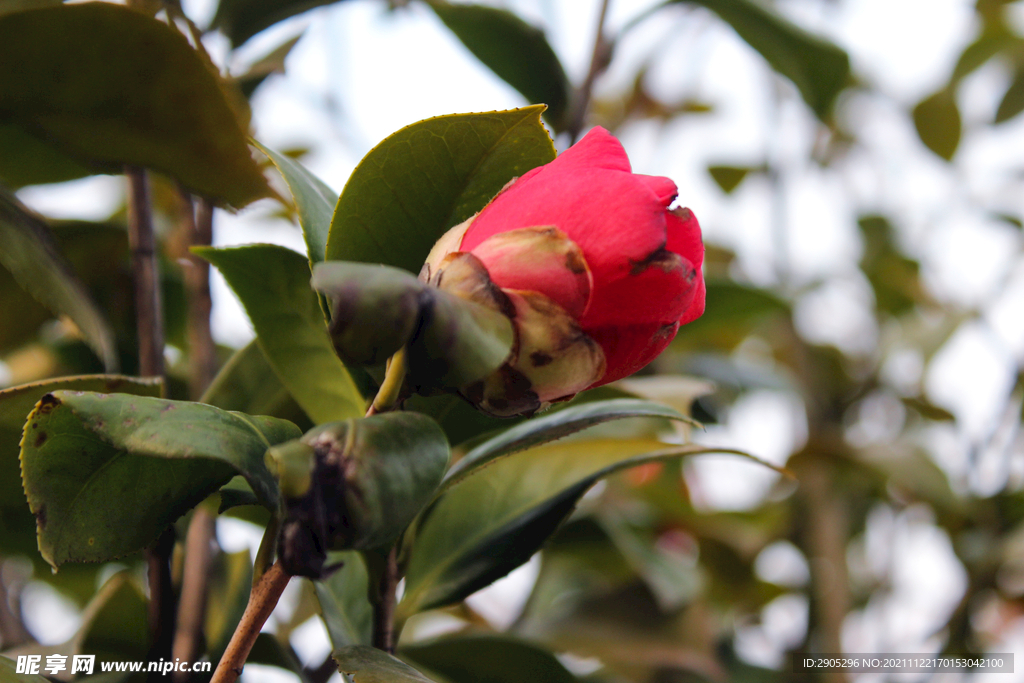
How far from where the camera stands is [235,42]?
618mm

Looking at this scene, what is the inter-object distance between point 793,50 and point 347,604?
1.95 ft

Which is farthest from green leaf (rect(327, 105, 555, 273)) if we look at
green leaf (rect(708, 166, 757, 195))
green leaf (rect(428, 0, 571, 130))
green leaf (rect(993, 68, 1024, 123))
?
green leaf (rect(993, 68, 1024, 123))

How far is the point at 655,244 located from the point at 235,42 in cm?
49

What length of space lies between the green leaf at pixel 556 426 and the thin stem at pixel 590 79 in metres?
0.35

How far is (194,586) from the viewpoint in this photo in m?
0.54

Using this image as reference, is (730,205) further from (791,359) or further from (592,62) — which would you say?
(592,62)

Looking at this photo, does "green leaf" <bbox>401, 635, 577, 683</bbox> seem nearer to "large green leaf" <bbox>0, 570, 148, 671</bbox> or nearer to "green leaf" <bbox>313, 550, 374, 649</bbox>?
"green leaf" <bbox>313, 550, 374, 649</bbox>

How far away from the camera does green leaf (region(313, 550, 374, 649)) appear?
424mm

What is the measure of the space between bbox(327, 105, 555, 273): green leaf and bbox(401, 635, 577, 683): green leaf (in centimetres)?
31

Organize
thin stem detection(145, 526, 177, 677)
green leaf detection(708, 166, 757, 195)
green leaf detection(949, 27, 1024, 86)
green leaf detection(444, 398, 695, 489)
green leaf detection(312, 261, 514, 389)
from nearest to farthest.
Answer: green leaf detection(312, 261, 514, 389) → green leaf detection(444, 398, 695, 489) → thin stem detection(145, 526, 177, 677) → green leaf detection(949, 27, 1024, 86) → green leaf detection(708, 166, 757, 195)

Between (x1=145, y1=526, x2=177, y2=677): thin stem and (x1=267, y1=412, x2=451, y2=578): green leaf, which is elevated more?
(x1=267, y1=412, x2=451, y2=578): green leaf

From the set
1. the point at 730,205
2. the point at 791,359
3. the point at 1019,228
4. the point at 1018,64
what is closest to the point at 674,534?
the point at 791,359

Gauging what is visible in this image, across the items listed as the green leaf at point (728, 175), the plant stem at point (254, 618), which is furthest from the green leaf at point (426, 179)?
the green leaf at point (728, 175)

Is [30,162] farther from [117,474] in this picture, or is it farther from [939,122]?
A: [939,122]
